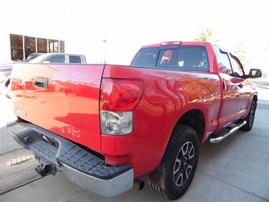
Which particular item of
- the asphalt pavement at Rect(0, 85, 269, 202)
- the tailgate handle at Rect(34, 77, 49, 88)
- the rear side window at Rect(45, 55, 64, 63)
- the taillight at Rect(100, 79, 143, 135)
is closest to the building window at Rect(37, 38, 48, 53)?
the rear side window at Rect(45, 55, 64, 63)

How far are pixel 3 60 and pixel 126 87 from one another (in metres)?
15.9

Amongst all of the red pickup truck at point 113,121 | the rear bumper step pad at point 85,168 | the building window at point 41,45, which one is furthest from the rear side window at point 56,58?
the building window at point 41,45

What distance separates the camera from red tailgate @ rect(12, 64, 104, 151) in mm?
1749

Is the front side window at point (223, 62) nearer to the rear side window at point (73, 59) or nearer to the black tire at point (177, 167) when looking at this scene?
the black tire at point (177, 167)

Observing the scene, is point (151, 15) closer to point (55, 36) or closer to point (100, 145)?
point (55, 36)

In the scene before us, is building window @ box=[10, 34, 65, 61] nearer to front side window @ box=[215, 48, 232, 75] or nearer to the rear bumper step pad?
front side window @ box=[215, 48, 232, 75]

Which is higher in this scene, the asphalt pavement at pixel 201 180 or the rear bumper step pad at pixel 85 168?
the rear bumper step pad at pixel 85 168

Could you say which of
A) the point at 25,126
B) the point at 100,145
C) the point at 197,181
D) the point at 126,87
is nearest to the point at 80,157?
the point at 100,145

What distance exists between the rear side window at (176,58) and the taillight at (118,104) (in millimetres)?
1812

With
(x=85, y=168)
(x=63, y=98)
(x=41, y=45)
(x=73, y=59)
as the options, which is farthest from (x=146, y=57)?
(x=41, y=45)

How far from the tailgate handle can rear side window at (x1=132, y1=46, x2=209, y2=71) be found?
1793 mm

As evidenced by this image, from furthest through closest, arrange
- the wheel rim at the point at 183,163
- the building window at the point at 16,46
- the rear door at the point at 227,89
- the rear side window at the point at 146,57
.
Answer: the building window at the point at 16,46 → the rear side window at the point at 146,57 → the rear door at the point at 227,89 → the wheel rim at the point at 183,163

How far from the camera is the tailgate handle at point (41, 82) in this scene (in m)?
2.12

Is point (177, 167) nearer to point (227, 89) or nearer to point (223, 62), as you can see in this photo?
point (227, 89)
